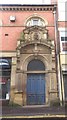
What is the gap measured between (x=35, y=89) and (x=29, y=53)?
2710 millimetres

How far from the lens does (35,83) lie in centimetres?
1891

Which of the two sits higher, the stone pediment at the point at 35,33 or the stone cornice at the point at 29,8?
the stone cornice at the point at 29,8

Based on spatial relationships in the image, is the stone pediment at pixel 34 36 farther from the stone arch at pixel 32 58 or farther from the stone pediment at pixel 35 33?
the stone arch at pixel 32 58

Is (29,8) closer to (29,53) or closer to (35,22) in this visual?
(35,22)

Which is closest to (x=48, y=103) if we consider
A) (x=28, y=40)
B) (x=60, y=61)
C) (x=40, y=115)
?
(x=60, y=61)

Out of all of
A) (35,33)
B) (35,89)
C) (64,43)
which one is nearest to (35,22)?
(35,33)

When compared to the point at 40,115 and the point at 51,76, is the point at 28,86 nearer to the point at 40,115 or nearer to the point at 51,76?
the point at 51,76

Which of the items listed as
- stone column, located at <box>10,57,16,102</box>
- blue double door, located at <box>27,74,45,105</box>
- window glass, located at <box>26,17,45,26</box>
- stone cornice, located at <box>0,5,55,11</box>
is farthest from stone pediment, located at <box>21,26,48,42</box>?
blue double door, located at <box>27,74,45,105</box>

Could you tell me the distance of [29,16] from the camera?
20844 mm

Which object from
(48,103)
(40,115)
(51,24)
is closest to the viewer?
(40,115)

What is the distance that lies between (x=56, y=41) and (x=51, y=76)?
10.0ft

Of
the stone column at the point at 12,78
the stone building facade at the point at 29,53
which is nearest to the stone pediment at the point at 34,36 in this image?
the stone building facade at the point at 29,53

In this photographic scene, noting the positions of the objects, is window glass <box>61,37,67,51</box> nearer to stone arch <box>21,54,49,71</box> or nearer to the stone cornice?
stone arch <box>21,54,49,71</box>

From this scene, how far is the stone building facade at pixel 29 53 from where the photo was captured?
1841cm
